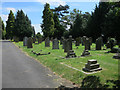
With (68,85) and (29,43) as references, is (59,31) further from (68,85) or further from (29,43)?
(68,85)

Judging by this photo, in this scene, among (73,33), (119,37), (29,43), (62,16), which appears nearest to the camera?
(29,43)

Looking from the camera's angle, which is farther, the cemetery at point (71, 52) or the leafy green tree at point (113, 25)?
the leafy green tree at point (113, 25)

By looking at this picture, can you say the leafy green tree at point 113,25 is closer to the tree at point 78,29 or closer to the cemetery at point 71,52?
the cemetery at point 71,52

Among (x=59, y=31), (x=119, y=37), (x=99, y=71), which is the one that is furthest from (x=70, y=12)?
(x=99, y=71)

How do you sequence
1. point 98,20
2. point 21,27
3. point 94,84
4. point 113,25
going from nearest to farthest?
point 94,84, point 113,25, point 98,20, point 21,27

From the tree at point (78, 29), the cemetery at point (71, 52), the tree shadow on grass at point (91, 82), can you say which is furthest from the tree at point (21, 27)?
the tree shadow on grass at point (91, 82)

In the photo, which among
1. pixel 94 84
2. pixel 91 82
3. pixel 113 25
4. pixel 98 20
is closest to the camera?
pixel 94 84

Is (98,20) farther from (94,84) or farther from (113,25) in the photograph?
(94,84)

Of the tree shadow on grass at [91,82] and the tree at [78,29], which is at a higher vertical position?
the tree at [78,29]

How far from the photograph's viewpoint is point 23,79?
6586mm

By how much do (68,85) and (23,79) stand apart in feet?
7.98

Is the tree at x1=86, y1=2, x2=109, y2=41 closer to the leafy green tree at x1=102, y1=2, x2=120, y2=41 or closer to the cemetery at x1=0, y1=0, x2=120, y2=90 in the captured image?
the cemetery at x1=0, y1=0, x2=120, y2=90

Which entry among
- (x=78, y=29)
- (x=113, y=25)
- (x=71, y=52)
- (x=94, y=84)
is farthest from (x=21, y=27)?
(x=94, y=84)

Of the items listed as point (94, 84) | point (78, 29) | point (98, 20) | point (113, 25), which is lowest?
point (94, 84)
